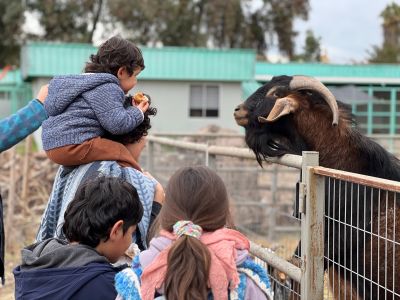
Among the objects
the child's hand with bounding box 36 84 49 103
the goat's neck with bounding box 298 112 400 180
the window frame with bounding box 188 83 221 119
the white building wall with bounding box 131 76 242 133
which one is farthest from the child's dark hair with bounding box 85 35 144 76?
the window frame with bounding box 188 83 221 119

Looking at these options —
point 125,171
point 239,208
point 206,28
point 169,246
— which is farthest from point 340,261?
point 206,28

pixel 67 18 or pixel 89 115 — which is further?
pixel 67 18

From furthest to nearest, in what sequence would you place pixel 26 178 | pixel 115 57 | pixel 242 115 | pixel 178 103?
pixel 178 103 → pixel 26 178 → pixel 242 115 → pixel 115 57

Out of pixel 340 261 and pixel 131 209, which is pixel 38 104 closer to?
pixel 131 209

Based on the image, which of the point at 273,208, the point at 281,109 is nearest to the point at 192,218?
the point at 281,109

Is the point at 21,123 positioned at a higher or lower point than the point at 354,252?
higher

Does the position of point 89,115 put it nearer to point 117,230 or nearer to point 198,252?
point 117,230

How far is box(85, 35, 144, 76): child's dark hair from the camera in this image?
12.2 feet

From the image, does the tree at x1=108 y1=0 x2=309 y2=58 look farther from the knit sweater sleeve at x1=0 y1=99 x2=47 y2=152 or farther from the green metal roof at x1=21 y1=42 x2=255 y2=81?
the knit sweater sleeve at x1=0 y1=99 x2=47 y2=152

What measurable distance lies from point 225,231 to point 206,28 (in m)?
46.5

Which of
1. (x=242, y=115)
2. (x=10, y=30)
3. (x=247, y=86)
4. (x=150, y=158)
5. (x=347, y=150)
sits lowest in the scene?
(x=150, y=158)

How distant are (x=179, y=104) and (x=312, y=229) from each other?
26.1 meters

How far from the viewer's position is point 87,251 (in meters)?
2.90

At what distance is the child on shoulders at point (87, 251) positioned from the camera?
2805mm
